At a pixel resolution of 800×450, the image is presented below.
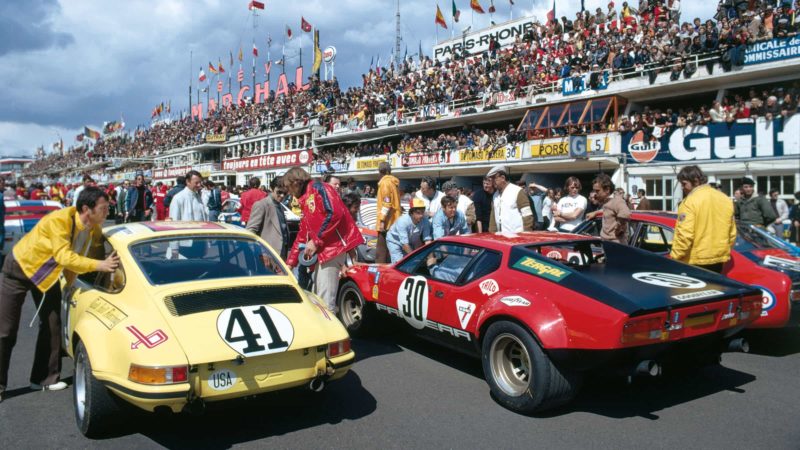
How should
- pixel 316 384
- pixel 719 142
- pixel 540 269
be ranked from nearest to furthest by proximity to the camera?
pixel 316 384, pixel 540 269, pixel 719 142

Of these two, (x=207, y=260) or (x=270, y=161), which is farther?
(x=270, y=161)

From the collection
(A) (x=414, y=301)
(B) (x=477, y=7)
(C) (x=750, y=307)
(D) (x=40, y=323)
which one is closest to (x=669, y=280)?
(C) (x=750, y=307)

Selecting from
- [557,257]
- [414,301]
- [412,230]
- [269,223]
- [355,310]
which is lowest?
[355,310]

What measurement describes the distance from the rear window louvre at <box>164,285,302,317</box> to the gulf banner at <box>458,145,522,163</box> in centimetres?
2103

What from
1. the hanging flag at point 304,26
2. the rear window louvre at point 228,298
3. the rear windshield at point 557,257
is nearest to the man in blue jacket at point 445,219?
the rear windshield at point 557,257

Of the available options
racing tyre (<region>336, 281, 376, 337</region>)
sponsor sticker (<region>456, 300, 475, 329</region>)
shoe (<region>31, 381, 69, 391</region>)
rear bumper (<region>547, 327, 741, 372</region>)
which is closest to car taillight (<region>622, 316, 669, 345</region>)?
rear bumper (<region>547, 327, 741, 372</region>)

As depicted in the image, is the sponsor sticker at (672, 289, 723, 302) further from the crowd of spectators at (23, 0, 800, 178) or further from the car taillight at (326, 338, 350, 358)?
the car taillight at (326, 338, 350, 358)

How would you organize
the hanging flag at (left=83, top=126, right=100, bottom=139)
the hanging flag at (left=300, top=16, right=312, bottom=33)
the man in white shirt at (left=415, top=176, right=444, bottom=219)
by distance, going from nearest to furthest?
1. the man in white shirt at (left=415, top=176, right=444, bottom=219)
2. the hanging flag at (left=300, top=16, right=312, bottom=33)
3. the hanging flag at (left=83, top=126, right=100, bottom=139)

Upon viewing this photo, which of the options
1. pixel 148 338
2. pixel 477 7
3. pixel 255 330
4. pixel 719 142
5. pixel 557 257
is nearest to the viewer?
pixel 148 338

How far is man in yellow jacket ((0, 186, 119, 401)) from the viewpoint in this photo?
382cm

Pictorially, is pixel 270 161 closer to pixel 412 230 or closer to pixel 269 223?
pixel 412 230

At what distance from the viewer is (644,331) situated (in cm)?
326

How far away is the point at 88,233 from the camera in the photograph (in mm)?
4109

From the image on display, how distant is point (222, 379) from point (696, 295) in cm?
308
